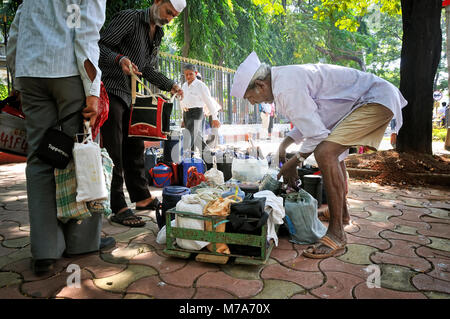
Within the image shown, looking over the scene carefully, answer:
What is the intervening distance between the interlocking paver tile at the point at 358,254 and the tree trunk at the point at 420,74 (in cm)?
432

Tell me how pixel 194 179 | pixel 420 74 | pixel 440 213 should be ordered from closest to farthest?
pixel 440 213
pixel 194 179
pixel 420 74

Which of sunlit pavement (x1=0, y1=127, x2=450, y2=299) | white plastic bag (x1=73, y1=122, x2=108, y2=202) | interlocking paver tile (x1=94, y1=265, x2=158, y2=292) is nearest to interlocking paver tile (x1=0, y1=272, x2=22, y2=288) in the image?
sunlit pavement (x1=0, y1=127, x2=450, y2=299)

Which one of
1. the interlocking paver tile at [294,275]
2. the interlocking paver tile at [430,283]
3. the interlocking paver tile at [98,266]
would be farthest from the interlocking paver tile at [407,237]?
the interlocking paver tile at [98,266]

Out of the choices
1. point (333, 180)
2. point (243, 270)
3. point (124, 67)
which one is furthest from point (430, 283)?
point (124, 67)

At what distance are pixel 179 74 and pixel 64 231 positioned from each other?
8780 mm

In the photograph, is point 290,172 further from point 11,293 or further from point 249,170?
point 11,293

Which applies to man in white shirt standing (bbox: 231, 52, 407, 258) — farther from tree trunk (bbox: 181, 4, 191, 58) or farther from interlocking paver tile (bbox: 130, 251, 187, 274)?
tree trunk (bbox: 181, 4, 191, 58)

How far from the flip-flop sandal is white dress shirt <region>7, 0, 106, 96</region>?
1957 mm

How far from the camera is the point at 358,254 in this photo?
248 centimetres

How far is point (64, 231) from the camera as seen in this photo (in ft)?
7.67

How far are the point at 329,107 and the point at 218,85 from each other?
1080 cm

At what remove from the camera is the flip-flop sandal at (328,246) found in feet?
7.93
